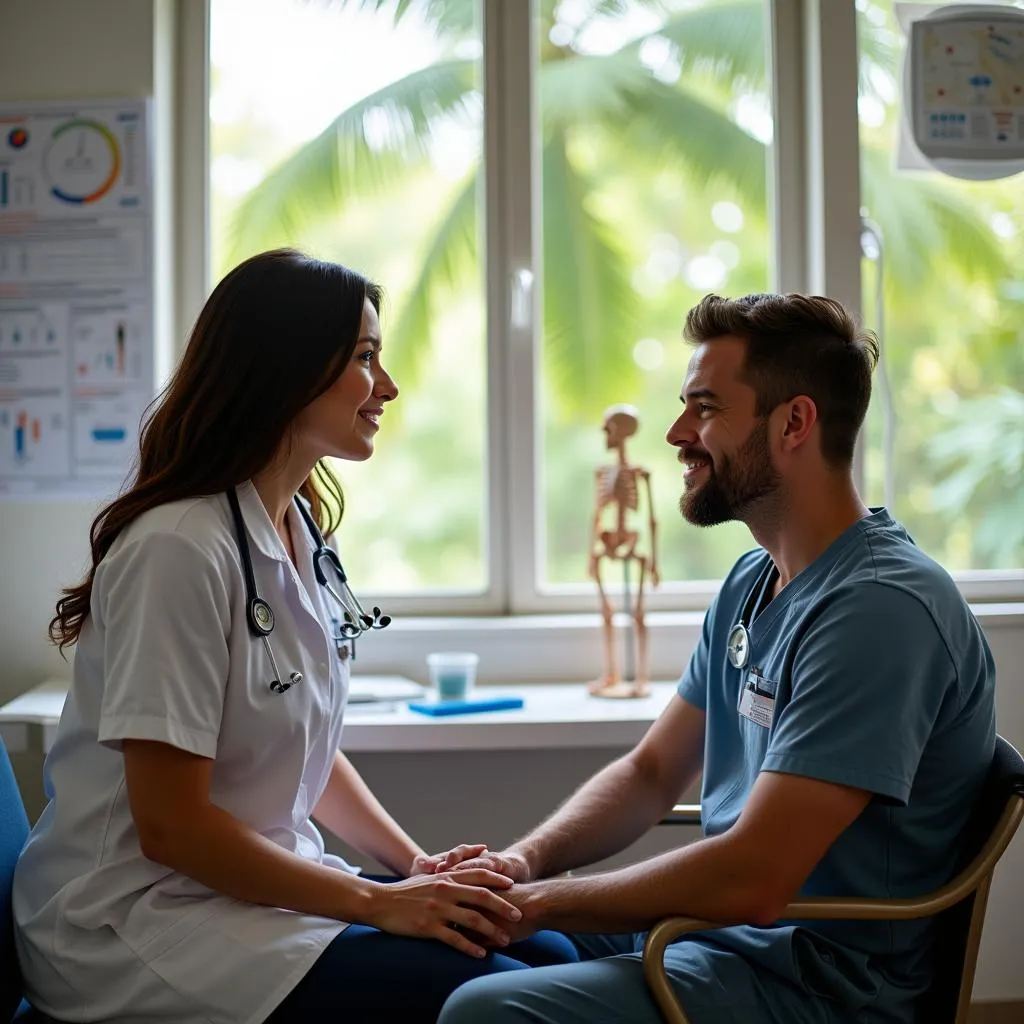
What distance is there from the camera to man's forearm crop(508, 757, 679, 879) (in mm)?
1643

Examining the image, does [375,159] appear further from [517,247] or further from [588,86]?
[588,86]

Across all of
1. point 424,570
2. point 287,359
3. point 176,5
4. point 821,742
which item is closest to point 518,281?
point 424,570

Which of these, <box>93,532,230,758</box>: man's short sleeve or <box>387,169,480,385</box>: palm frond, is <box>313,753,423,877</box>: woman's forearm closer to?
<box>93,532,230,758</box>: man's short sleeve

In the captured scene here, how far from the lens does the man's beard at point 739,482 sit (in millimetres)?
1491

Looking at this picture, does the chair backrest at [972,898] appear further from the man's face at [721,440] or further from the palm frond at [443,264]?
the palm frond at [443,264]

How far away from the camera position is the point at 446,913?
4.51 feet

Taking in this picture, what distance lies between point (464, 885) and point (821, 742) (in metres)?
0.47

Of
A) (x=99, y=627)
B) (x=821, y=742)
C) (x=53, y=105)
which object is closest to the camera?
(x=821, y=742)

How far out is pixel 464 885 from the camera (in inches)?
55.7

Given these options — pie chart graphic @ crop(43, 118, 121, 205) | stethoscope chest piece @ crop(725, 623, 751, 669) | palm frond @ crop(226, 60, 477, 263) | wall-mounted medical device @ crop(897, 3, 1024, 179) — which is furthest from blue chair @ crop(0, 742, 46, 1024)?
wall-mounted medical device @ crop(897, 3, 1024, 179)

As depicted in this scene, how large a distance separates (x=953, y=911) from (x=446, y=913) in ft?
1.95

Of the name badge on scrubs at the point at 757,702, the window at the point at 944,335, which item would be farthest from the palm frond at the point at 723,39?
the name badge on scrubs at the point at 757,702

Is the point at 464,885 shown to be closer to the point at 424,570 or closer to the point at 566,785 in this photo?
the point at 566,785

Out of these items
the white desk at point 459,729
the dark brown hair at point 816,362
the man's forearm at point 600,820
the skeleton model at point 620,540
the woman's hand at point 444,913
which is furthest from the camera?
the skeleton model at point 620,540
